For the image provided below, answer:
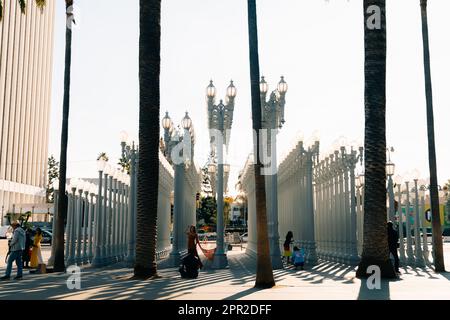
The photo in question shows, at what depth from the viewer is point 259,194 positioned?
45.0 ft

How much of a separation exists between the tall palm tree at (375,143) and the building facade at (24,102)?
62665 millimetres

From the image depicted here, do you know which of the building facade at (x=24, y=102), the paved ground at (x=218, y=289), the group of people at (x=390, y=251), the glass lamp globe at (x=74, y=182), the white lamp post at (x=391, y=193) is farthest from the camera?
the building facade at (x=24, y=102)

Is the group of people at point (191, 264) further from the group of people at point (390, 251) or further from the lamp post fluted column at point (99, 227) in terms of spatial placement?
the lamp post fluted column at point (99, 227)

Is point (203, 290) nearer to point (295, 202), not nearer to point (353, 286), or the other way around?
point (353, 286)

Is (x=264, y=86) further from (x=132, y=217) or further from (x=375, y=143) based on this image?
(x=132, y=217)

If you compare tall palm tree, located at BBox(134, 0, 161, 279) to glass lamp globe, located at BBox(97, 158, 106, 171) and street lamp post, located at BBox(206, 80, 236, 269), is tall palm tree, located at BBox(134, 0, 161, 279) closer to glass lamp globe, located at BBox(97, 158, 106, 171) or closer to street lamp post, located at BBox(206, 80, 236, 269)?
street lamp post, located at BBox(206, 80, 236, 269)

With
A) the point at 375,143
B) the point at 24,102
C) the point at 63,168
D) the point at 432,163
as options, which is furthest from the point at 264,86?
the point at 24,102

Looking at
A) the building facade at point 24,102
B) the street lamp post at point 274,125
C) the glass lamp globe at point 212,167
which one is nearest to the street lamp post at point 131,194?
the street lamp post at point 274,125

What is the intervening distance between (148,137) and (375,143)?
5.99 m

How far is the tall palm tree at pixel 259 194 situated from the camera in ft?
44.0

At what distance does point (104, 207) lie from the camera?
23.5 metres
